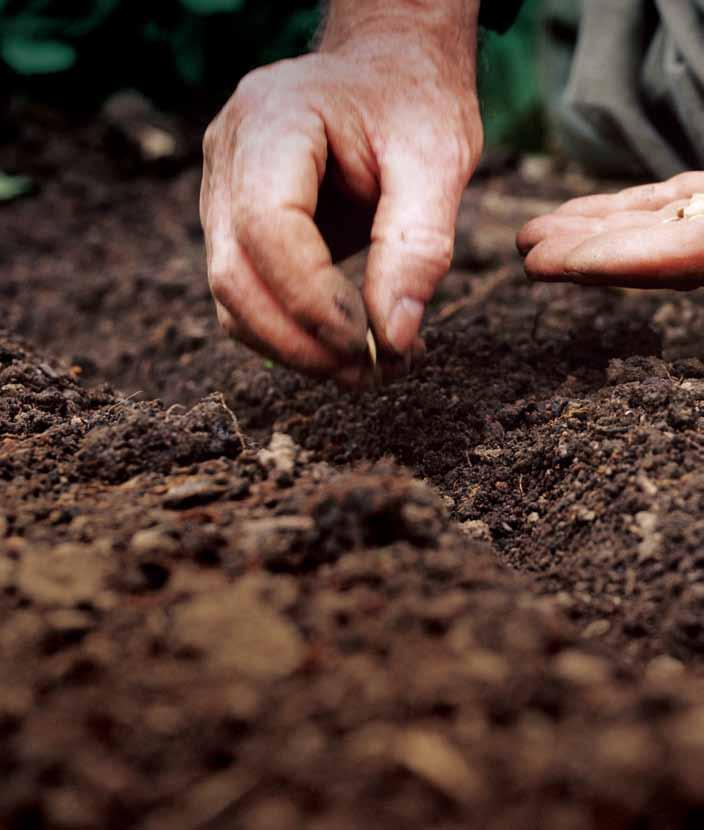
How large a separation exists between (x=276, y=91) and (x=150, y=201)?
188 cm

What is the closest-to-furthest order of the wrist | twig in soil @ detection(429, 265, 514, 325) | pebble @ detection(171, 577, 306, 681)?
1. pebble @ detection(171, 577, 306, 681)
2. the wrist
3. twig in soil @ detection(429, 265, 514, 325)

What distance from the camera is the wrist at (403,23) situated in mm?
1526

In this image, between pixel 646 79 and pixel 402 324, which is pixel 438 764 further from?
pixel 646 79

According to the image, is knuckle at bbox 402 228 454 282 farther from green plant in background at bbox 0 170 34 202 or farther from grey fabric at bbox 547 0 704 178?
green plant in background at bbox 0 170 34 202

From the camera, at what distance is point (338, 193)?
1389 mm

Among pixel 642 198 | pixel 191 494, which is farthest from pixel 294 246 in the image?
pixel 642 198

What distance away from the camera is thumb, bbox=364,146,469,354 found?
1113 mm

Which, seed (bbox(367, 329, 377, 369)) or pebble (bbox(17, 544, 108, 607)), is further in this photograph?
seed (bbox(367, 329, 377, 369))

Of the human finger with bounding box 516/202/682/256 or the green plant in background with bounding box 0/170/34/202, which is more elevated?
the green plant in background with bounding box 0/170/34/202

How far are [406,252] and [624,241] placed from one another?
0.44 m

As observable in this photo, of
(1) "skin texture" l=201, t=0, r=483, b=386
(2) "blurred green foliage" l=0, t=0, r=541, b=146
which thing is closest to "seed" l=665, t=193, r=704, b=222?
(1) "skin texture" l=201, t=0, r=483, b=386

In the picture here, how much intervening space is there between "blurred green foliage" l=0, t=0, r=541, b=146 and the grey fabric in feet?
2.45

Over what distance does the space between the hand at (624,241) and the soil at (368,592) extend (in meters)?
0.17

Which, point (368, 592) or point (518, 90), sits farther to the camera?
point (518, 90)
